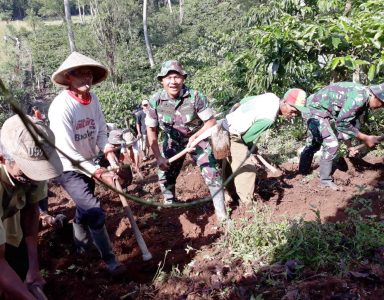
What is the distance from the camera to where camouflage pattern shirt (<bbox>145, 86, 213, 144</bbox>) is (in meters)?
3.71

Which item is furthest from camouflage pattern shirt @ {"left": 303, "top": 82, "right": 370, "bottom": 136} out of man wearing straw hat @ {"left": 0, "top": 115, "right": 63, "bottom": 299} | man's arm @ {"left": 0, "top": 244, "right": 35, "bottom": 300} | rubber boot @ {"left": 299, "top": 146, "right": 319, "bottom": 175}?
man's arm @ {"left": 0, "top": 244, "right": 35, "bottom": 300}

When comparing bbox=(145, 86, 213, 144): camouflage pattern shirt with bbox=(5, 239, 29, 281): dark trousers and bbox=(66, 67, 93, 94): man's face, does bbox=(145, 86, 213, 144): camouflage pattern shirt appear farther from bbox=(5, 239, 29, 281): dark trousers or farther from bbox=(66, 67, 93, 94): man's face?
bbox=(5, 239, 29, 281): dark trousers

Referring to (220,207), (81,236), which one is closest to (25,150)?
(81,236)

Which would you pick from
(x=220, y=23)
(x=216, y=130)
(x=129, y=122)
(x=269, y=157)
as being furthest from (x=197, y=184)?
(x=220, y=23)

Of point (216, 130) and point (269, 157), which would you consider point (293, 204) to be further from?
point (269, 157)

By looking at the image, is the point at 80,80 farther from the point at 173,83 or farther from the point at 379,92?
the point at 379,92

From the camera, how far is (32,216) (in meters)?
2.44

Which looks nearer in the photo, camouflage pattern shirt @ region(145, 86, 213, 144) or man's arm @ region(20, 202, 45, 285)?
man's arm @ region(20, 202, 45, 285)

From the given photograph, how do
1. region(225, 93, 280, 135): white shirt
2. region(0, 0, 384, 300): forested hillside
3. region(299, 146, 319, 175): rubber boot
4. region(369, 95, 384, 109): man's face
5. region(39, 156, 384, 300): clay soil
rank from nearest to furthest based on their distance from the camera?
region(39, 156, 384, 300): clay soil
region(0, 0, 384, 300): forested hillside
region(225, 93, 280, 135): white shirt
region(369, 95, 384, 109): man's face
region(299, 146, 319, 175): rubber boot

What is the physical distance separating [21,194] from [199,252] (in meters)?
1.69

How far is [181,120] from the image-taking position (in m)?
3.79

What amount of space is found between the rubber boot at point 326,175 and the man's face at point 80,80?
2820 mm

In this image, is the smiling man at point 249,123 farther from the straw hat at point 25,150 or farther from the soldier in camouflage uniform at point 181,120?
the straw hat at point 25,150

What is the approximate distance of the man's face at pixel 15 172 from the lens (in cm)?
183
